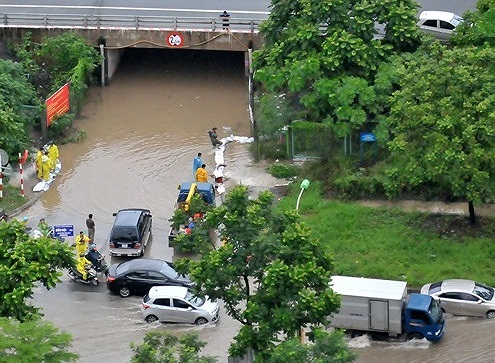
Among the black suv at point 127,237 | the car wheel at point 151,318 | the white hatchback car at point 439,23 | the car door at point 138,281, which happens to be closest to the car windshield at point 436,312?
the car wheel at point 151,318

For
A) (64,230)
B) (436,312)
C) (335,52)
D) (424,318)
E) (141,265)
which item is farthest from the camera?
(335,52)

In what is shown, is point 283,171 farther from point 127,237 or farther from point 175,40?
point 175,40

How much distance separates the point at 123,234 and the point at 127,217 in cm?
89

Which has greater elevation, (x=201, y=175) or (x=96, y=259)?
(x=201, y=175)

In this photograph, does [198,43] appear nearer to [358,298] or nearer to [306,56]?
[306,56]

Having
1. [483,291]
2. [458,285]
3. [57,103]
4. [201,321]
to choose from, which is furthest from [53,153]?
[483,291]

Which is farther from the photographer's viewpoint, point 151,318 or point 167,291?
point 151,318

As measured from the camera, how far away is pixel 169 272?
3622 cm

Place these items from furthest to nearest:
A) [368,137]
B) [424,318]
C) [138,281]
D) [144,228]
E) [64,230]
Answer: [368,137]
[144,228]
[64,230]
[138,281]
[424,318]

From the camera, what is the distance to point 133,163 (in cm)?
4522

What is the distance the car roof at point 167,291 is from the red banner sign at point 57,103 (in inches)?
511

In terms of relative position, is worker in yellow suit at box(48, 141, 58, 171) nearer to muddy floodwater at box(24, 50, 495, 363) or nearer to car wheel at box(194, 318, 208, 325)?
muddy floodwater at box(24, 50, 495, 363)

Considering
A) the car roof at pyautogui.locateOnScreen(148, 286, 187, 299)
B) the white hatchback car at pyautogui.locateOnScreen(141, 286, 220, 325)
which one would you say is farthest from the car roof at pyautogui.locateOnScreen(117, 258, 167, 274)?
the white hatchback car at pyautogui.locateOnScreen(141, 286, 220, 325)

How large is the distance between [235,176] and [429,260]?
906 centimetres
